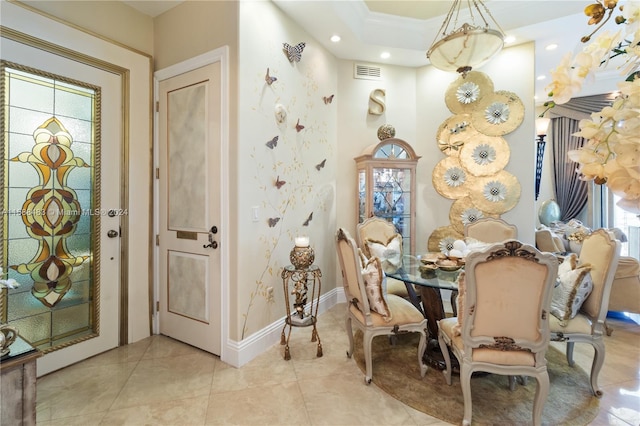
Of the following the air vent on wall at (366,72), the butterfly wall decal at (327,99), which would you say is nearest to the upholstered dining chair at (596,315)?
the butterfly wall decal at (327,99)

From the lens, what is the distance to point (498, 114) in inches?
141

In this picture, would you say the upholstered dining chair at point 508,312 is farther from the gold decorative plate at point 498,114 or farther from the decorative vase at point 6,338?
the gold decorative plate at point 498,114

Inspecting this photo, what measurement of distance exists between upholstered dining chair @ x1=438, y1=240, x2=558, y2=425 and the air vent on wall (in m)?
3.06

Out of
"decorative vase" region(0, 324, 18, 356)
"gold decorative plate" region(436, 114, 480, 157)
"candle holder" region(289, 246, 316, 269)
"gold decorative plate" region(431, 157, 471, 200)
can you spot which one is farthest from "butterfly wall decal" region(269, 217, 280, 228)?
"gold decorative plate" region(436, 114, 480, 157)

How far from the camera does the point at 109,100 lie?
8.42ft

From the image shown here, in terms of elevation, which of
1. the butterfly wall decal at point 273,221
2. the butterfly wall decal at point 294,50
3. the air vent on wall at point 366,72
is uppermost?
the air vent on wall at point 366,72

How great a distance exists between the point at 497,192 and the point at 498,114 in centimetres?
92

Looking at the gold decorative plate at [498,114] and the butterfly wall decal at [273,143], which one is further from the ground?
the gold decorative plate at [498,114]

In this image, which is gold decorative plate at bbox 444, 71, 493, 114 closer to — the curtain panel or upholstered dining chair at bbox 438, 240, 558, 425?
upholstered dining chair at bbox 438, 240, 558, 425

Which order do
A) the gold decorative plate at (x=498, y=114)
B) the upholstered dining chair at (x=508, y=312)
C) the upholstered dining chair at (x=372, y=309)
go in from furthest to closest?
the gold decorative plate at (x=498, y=114)
the upholstered dining chair at (x=372, y=309)
the upholstered dining chair at (x=508, y=312)

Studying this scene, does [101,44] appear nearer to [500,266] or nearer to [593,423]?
[500,266]

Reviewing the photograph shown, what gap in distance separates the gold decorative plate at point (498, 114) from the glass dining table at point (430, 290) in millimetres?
2073

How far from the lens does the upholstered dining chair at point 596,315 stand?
1.94m

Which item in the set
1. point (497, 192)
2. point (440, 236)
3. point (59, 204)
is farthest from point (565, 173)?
point (59, 204)
